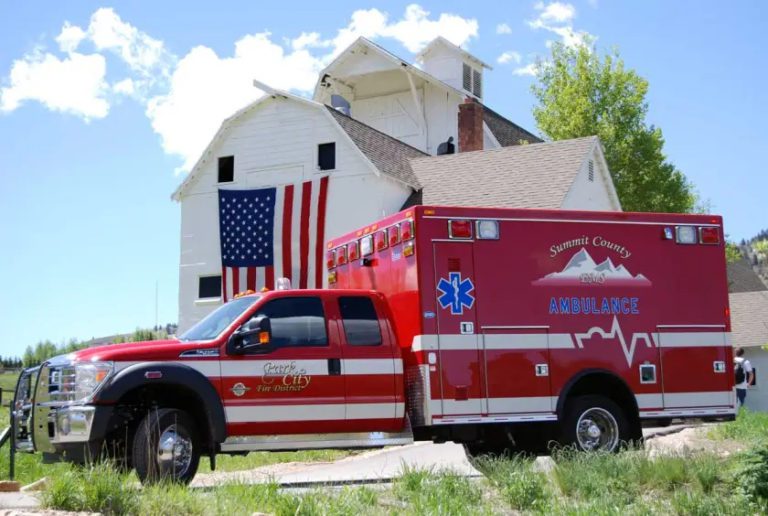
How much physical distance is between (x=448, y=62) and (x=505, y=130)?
4136 millimetres

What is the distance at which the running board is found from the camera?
992 cm

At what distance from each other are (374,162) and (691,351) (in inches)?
615

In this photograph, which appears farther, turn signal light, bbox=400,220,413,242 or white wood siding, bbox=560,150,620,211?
white wood siding, bbox=560,150,620,211

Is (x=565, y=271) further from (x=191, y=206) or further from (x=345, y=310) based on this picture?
(x=191, y=206)

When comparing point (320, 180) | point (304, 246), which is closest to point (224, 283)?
point (304, 246)

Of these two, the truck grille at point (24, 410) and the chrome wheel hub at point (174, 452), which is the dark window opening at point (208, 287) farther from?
the chrome wheel hub at point (174, 452)

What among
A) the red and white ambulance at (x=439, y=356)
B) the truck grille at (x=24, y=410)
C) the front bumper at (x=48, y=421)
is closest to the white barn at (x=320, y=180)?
the red and white ambulance at (x=439, y=356)

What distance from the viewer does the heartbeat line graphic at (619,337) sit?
1155 centimetres

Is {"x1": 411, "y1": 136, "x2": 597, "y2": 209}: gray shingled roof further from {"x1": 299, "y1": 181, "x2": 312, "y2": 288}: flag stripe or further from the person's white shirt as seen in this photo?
the person's white shirt

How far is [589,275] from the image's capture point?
1168 centimetres

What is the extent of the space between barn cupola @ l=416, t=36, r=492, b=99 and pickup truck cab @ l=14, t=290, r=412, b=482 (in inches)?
1195

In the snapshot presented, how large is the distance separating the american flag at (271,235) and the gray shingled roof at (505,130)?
1046 cm

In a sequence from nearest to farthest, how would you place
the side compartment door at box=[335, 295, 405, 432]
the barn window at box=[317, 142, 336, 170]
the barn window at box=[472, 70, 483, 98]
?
the side compartment door at box=[335, 295, 405, 432]
the barn window at box=[317, 142, 336, 170]
the barn window at box=[472, 70, 483, 98]

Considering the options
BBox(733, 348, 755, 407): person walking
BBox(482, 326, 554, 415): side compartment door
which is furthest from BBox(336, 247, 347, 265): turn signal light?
BBox(733, 348, 755, 407): person walking
